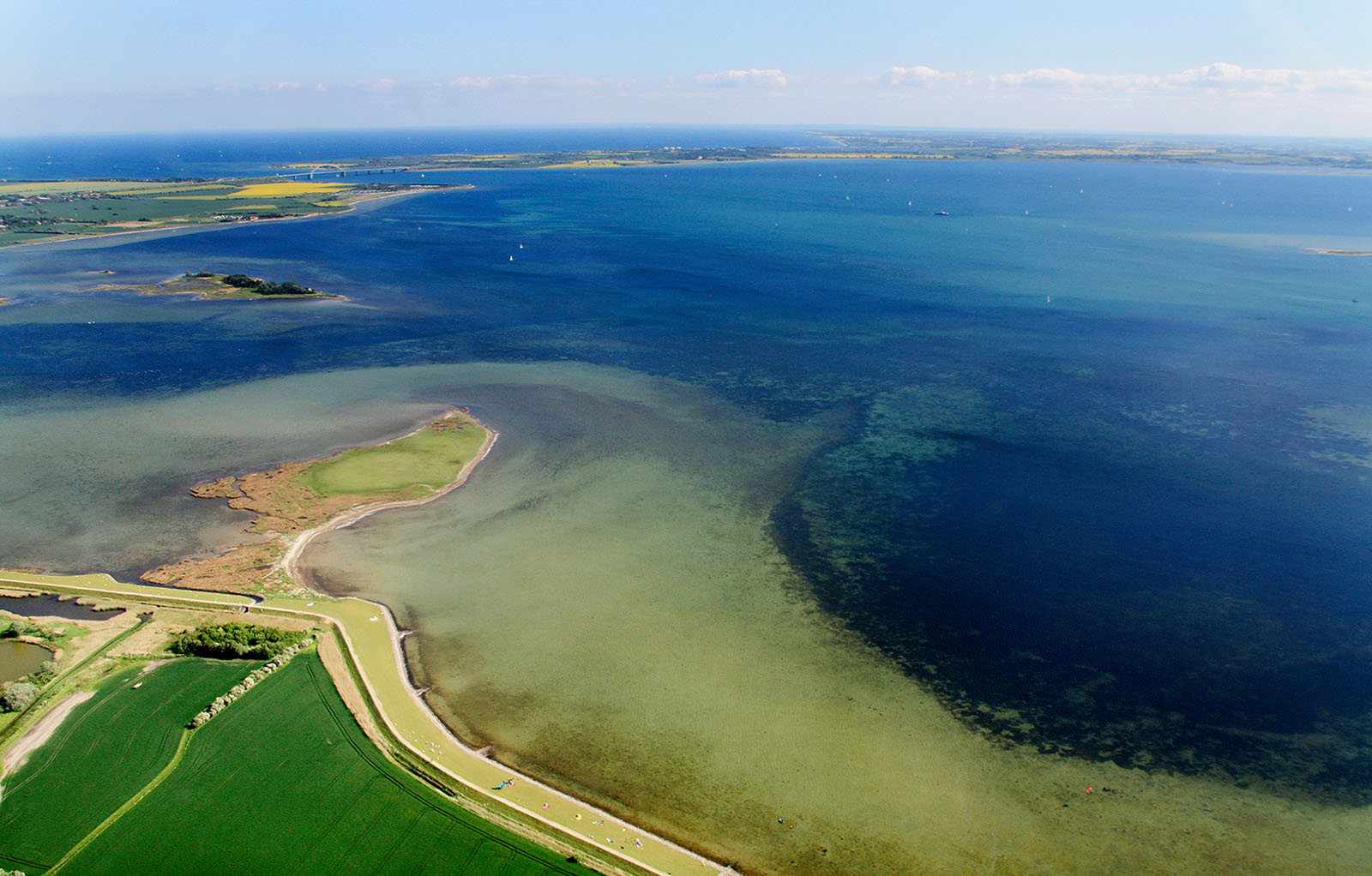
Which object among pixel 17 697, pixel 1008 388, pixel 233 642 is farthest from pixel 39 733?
pixel 1008 388

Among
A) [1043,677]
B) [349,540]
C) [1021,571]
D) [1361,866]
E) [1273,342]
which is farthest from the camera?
[1273,342]

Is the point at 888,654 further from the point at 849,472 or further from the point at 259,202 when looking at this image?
the point at 259,202

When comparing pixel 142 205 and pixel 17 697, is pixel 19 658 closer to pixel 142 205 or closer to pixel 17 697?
pixel 17 697

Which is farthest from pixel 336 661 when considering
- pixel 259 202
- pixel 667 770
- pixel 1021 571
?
pixel 259 202

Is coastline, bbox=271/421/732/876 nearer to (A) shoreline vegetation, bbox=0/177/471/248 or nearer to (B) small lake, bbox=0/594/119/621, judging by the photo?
(B) small lake, bbox=0/594/119/621

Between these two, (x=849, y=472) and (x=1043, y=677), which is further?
(x=849, y=472)

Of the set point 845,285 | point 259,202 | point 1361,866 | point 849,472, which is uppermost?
point 259,202
